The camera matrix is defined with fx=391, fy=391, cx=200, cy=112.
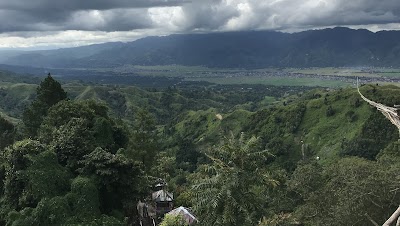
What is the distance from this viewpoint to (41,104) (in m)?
42.9

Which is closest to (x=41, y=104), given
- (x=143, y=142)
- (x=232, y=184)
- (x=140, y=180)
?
(x=143, y=142)

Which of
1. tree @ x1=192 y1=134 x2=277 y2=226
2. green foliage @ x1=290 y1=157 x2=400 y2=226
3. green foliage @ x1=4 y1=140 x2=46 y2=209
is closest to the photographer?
tree @ x1=192 y1=134 x2=277 y2=226

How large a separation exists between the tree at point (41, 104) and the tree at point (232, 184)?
31314 millimetres

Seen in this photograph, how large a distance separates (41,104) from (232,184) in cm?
3363

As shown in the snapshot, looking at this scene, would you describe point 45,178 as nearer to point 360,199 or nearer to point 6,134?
point 360,199

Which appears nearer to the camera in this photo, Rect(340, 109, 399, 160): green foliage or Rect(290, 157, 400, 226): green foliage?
Rect(290, 157, 400, 226): green foliage

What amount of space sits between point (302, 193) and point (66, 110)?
831 inches

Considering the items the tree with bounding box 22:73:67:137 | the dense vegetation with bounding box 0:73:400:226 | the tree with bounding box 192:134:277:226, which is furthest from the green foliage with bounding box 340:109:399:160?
the tree with bounding box 192:134:277:226

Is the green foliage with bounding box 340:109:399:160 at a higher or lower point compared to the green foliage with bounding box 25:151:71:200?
lower

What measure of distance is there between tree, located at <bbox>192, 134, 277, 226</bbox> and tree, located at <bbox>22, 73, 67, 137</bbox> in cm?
3131

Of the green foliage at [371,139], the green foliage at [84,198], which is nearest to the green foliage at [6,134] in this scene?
the green foliage at [84,198]

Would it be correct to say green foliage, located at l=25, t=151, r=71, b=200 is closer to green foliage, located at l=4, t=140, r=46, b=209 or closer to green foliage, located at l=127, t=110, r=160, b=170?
green foliage, located at l=4, t=140, r=46, b=209

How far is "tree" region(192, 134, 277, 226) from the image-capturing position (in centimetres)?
1502

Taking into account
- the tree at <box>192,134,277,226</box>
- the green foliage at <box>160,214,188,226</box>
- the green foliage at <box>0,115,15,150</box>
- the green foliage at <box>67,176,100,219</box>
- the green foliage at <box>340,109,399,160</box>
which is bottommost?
the green foliage at <box>340,109,399,160</box>
